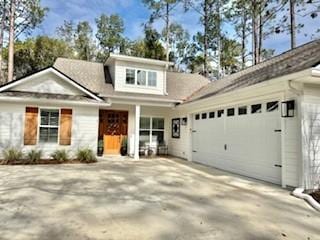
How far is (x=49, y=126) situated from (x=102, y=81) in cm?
397

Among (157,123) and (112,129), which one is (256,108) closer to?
(157,123)

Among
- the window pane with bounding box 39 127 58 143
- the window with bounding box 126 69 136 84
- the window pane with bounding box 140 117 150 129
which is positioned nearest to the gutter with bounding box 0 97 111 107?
the window pane with bounding box 39 127 58 143

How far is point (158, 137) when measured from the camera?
597 inches

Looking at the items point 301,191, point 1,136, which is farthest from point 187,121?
point 1,136

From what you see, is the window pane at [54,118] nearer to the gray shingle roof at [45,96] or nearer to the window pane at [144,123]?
the gray shingle roof at [45,96]

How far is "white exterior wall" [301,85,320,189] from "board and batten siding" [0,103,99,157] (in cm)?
851

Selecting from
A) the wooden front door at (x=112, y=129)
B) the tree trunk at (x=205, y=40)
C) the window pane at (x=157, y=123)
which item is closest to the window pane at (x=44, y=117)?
the wooden front door at (x=112, y=129)

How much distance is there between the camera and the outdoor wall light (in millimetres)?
6730

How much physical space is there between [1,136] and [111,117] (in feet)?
16.9

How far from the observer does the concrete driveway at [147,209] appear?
3.81m

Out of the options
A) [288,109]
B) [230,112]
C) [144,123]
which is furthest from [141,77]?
[288,109]

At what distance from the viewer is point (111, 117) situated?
14.0 meters

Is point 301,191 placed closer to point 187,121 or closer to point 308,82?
point 308,82

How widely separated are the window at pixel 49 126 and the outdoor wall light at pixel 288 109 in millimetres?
8875
